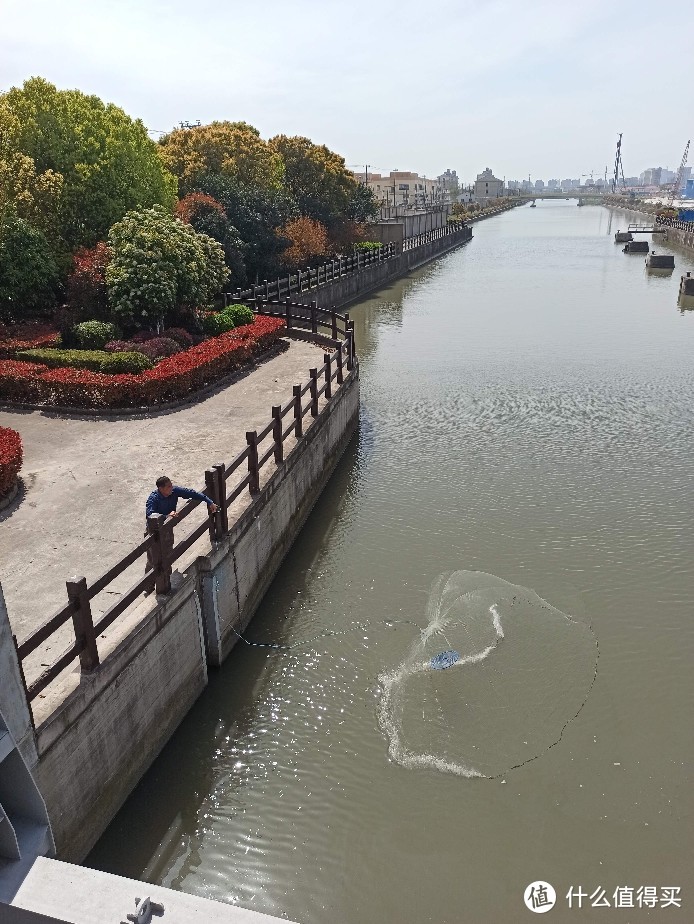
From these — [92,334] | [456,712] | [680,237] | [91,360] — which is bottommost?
[456,712]

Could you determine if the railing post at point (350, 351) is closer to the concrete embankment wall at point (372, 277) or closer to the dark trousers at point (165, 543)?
the dark trousers at point (165, 543)

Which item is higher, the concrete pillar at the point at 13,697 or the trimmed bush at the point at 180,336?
the trimmed bush at the point at 180,336

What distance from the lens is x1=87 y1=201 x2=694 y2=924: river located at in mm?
7473

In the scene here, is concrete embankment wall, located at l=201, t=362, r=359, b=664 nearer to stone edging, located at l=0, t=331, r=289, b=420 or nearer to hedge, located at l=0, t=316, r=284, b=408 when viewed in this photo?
stone edging, located at l=0, t=331, r=289, b=420

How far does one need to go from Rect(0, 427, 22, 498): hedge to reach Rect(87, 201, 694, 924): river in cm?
498

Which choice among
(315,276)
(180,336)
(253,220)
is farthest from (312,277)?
(180,336)

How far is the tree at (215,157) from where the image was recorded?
122 ft

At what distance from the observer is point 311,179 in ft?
164

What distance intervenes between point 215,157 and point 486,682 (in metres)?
38.0

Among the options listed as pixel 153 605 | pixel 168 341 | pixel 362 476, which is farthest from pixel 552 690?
pixel 168 341

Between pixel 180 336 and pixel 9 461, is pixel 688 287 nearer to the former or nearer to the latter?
pixel 180 336

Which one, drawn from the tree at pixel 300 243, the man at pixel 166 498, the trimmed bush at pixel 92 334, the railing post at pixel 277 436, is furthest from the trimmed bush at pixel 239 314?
the man at pixel 166 498

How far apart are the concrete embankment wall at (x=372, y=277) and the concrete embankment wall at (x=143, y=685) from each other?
27.4 m

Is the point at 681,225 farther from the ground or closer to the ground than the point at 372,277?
farther from the ground
